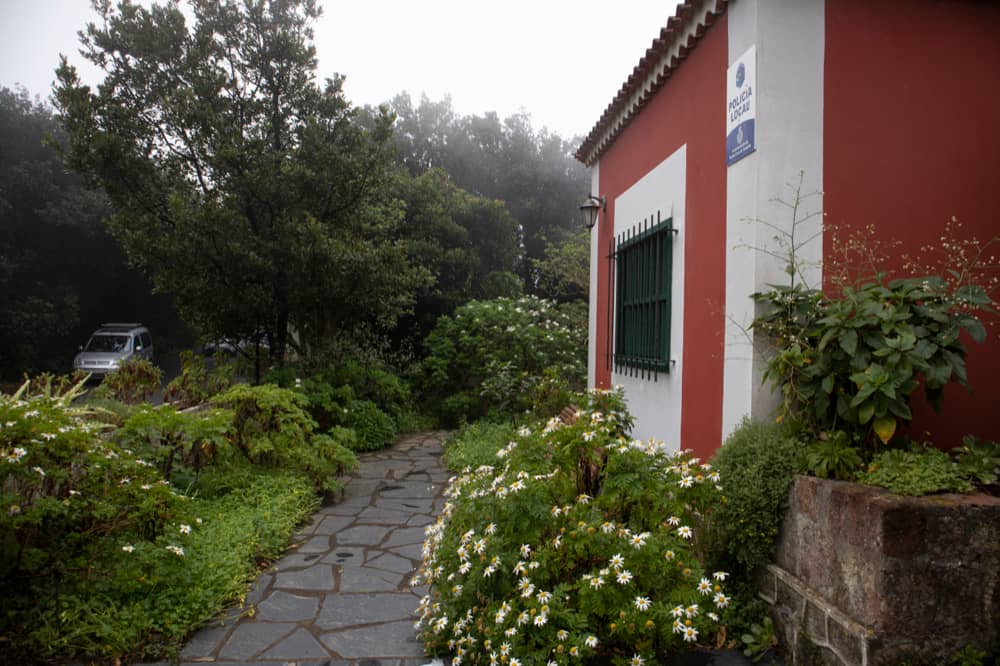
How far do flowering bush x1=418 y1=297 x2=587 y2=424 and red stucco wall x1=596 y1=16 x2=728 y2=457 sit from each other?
5268 millimetres

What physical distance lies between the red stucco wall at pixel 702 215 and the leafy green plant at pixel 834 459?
34.4 inches

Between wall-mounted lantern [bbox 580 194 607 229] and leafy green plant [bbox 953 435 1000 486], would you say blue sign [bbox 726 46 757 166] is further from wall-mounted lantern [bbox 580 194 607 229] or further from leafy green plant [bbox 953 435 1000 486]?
wall-mounted lantern [bbox 580 194 607 229]

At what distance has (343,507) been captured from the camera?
5.95 metres

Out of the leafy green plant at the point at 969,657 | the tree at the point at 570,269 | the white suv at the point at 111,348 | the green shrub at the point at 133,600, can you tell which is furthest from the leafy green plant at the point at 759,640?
the white suv at the point at 111,348

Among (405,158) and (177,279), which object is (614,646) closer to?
(177,279)

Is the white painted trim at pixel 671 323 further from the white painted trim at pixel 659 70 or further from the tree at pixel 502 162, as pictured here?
the tree at pixel 502 162

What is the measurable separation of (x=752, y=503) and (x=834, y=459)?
0.43 meters

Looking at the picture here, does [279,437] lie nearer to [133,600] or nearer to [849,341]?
[133,600]

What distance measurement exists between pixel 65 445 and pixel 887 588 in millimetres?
3927

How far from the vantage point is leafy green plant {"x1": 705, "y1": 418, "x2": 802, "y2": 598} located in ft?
9.85

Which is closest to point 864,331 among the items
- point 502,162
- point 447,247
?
point 447,247

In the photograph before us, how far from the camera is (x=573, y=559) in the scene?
9.31ft

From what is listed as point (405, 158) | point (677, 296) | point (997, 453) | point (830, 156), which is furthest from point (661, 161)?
point (405, 158)

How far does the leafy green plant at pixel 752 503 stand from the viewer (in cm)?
300
